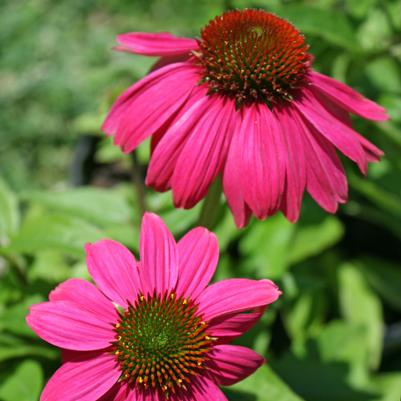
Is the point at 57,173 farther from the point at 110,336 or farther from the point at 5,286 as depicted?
the point at 110,336

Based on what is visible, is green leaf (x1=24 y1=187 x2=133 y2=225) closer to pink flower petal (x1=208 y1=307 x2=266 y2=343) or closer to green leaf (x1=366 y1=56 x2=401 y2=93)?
pink flower petal (x1=208 y1=307 x2=266 y2=343)

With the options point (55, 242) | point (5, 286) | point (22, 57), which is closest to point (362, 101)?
point (55, 242)

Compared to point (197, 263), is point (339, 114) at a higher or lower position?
higher

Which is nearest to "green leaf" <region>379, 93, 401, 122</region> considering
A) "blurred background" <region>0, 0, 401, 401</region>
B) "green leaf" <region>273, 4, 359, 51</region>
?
"blurred background" <region>0, 0, 401, 401</region>

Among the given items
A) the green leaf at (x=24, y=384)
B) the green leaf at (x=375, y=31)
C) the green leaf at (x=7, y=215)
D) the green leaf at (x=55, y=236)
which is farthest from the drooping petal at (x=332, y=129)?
the green leaf at (x=375, y=31)

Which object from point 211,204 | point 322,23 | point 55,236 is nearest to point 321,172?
point 211,204

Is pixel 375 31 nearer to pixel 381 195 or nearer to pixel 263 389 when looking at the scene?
A: pixel 381 195
